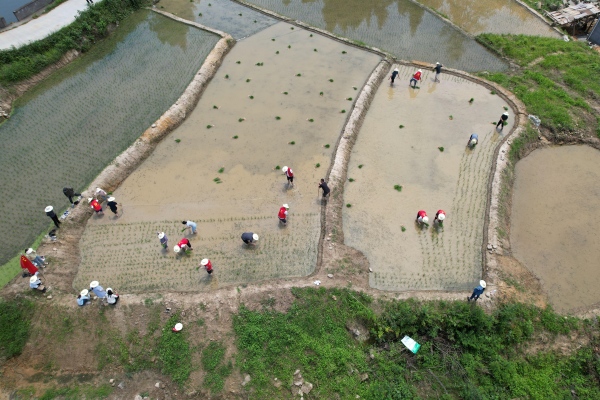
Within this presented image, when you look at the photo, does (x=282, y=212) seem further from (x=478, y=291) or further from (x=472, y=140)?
(x=472, y=140)

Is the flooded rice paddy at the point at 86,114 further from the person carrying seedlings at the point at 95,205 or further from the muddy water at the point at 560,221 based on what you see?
the muddy water at the point at 560,221

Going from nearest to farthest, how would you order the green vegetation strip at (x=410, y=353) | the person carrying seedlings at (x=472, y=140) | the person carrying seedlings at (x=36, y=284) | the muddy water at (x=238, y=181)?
1. the green vegetation strip at (x=410, y=353)
2. the person carrying seedlings at (x=36, y=284)
3. the muddy water at (x=238, y=181)
4. the person carrying seedlings at (x=472, y=140)

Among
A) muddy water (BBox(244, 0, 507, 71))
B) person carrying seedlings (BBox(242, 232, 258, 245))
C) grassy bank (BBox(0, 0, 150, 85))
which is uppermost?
muddy water (BBox(244, 0, 507, 71))

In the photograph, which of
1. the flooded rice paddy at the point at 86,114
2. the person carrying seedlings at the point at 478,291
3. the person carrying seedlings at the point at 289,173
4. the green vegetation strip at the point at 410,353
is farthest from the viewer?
the flooded rice paddy at the point at 86,114

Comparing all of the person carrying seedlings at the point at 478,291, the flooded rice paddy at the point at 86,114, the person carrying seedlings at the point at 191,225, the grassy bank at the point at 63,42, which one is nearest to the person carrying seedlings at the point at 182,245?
the person carrying seedlings at the point at 191,225

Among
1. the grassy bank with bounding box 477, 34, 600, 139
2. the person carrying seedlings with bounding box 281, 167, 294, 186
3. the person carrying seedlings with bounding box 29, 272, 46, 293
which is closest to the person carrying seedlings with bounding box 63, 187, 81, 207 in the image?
the person carrying seedlings with bounding box 29, 272, 46, 293

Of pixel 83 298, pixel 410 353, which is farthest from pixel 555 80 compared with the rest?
pixel 83 298

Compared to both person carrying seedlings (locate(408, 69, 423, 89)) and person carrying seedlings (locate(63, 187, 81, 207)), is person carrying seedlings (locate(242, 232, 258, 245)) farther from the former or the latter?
person carrying seedlings (locate(408, 69, 423, 89))
